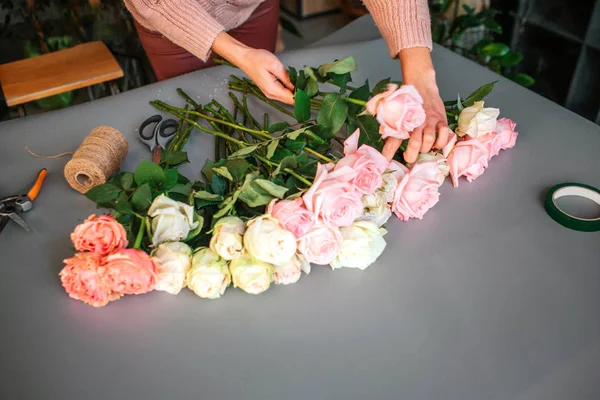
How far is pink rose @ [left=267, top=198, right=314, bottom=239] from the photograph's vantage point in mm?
761

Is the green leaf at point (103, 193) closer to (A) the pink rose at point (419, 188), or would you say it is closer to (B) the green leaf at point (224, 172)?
(B) the green leaf at point (224, 172)

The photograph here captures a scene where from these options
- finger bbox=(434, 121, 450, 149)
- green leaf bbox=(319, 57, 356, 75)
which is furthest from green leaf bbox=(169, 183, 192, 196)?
finger bbox=(434, 121, 450, 149)

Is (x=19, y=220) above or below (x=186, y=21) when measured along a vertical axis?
below

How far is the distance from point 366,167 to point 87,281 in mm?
442

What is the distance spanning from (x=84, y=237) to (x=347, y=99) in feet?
1.65

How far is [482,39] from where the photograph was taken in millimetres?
1987

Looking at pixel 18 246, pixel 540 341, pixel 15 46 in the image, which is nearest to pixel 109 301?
pixel 18 246

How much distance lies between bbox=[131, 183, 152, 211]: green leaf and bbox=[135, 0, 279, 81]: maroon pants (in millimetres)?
676

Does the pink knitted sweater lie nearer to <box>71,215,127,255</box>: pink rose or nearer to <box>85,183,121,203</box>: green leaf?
<box>85,183,121,203</box>: green leaf

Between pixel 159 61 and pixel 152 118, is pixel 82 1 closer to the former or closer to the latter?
pixel 159 61

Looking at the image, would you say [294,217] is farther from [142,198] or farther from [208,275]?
[142,198]

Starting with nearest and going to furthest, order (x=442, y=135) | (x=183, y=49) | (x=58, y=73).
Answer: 1. (x=442, y=135)
2. (x=183, y=49)
3. (x=58, y=73)

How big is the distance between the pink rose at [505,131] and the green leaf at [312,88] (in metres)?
0.36

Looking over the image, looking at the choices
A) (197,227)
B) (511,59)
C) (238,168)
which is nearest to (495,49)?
(511,59)
